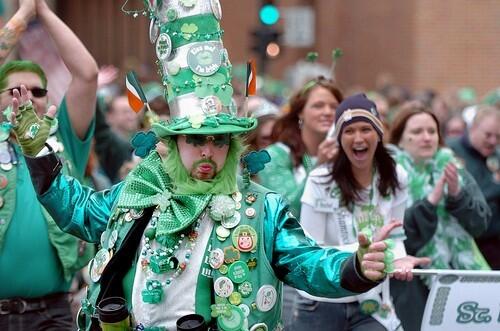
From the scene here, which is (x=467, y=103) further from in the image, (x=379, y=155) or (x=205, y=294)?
(x=205, y=294)

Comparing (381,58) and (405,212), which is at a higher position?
(381,58)

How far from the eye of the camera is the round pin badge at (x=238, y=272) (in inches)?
177

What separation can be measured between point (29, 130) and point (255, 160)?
103cm

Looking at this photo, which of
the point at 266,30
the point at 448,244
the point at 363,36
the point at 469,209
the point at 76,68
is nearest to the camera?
the point at 76,68

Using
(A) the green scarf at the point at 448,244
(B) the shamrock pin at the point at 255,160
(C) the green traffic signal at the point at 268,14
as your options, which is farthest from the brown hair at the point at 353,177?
(C) the green traffic signal at the point at 268,14

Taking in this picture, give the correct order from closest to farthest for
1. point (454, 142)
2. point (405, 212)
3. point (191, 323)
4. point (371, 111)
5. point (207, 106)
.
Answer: point (191, 323) → point (207, 106) → point (371, 111) → point (405, 212) → point (454, 142)

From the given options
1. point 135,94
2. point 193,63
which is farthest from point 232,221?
point 135,94

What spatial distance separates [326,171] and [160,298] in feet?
7.08

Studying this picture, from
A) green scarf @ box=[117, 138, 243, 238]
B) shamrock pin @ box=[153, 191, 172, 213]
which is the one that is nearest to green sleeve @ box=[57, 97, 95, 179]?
green scarf @ box=[117, 138, 243, 238]

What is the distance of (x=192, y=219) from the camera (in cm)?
454

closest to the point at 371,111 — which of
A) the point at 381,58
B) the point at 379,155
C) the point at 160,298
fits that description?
the point at 379,155

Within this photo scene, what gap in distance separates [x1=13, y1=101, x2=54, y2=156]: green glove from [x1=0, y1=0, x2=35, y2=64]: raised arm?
1.22 meters

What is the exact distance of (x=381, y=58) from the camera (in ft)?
87.6

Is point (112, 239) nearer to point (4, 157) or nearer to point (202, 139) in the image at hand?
point (202, 139)
